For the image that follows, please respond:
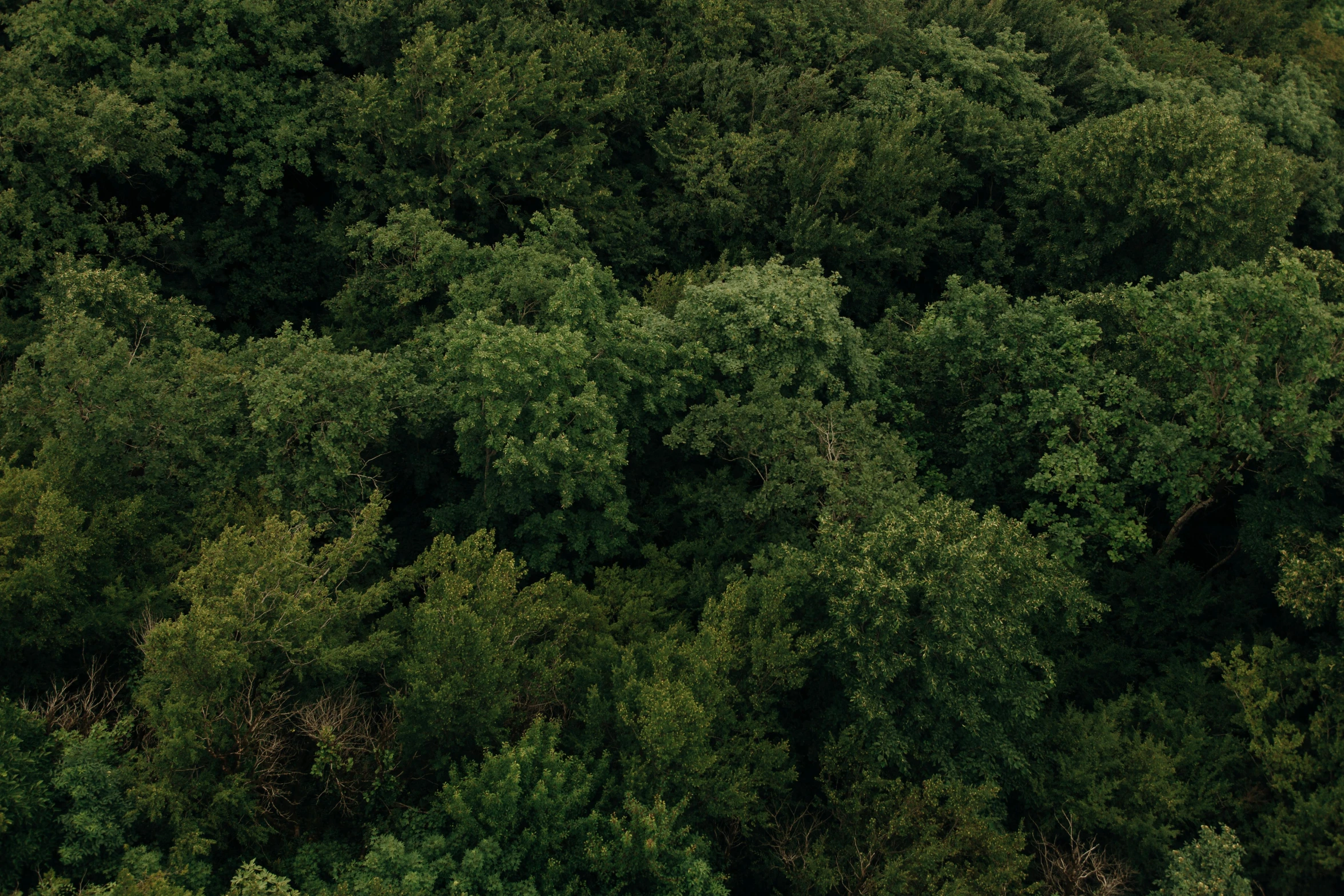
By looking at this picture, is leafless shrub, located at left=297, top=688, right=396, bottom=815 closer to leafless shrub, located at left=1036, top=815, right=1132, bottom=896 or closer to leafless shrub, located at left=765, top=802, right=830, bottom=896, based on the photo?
leafless shrub, located at left=765, top=802, right=830, bottom=896

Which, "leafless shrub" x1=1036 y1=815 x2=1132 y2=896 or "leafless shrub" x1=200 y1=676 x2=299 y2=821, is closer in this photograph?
"leafless shrub" x1=200 y1=676 x2=299 y2=821

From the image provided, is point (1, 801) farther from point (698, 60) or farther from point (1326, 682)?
point (698, 60)

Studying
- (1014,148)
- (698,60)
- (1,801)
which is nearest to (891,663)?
(1,801)

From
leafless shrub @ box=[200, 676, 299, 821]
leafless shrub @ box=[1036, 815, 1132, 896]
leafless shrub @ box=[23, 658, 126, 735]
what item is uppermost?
leafless shrub @ box=[1036, 815, 1132, 896]

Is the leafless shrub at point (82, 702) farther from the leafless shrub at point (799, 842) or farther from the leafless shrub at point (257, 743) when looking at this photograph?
the leafless shrub at point (799, 842)

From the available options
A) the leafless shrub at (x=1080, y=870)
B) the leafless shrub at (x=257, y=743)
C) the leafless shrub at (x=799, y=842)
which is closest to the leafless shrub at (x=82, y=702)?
the leafless shrub at (x=257, y=743)

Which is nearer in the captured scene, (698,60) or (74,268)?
(74,268)

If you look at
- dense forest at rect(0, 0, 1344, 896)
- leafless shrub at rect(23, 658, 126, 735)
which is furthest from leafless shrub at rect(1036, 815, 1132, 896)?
leafless shrub at rect(23, 658, 126, 735)

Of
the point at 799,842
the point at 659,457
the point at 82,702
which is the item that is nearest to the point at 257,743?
the point at 82,702
